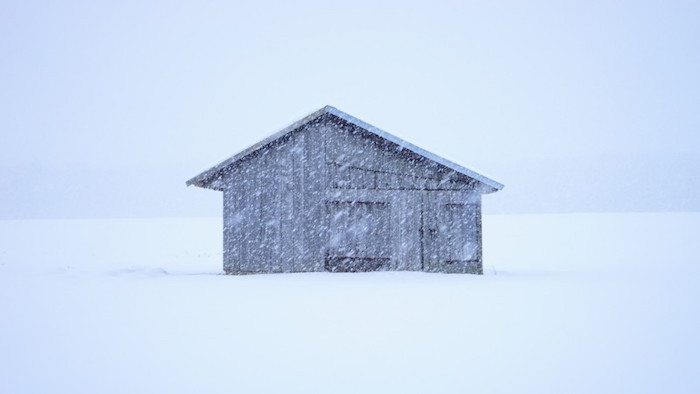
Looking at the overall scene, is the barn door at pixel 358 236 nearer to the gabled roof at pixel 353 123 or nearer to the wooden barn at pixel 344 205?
the wooden barn at pixel 344 205

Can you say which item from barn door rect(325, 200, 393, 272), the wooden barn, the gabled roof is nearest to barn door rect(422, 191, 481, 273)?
the wooden barn

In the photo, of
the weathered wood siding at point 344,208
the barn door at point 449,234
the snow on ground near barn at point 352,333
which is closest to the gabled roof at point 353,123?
the weathered wood siding at point 344,208

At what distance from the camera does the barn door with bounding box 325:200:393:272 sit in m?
16.9

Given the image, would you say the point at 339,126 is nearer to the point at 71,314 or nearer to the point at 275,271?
the point at 275,271

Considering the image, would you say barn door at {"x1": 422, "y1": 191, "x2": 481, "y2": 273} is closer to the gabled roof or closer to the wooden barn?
the wooden barn

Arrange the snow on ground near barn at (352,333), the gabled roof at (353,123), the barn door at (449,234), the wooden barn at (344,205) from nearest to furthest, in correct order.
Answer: the snow on ground near barn at (352,333) → the gabled roof at (353,123) → the wooden barn at (344,205) → the barn door at (449,234)

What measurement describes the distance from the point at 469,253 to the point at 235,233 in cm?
702

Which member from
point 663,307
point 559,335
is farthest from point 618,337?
point 663,307

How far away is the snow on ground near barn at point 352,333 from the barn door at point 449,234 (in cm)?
100

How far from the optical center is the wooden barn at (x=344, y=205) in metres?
16.9

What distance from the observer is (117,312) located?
31.5ft

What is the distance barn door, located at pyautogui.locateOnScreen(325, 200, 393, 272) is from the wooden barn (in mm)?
30

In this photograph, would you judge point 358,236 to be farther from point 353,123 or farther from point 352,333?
point 352,333

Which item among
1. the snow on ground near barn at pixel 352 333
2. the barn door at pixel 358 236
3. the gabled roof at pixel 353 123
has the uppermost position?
the gabled roof at pixel 353 123
